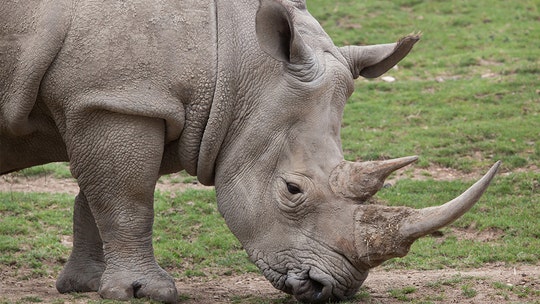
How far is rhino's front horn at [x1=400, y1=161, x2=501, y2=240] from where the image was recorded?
22.1 ft

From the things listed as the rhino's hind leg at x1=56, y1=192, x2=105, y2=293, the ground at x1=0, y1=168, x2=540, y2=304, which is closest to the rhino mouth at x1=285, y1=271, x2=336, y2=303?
the ground at x1=0, y1=168, x2=540, y2=304

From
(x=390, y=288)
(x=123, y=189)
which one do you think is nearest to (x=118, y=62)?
(x=123, y=189)

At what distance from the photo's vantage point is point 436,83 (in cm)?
1620

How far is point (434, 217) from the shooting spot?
6879 mm

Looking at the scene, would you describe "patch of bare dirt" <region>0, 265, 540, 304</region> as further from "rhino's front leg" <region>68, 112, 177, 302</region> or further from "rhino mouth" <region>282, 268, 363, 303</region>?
"rhino mouth" <region>282, 268, 363, 303</region>

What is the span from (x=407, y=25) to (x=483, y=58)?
227cm

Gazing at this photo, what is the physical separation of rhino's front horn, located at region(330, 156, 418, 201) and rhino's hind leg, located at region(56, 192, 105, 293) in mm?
2341

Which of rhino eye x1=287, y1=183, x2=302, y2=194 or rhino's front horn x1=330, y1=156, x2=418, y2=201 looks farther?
rhino eye x1=287, y1=183, x2=302, y2=194

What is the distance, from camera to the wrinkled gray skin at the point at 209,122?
7199 millimetres

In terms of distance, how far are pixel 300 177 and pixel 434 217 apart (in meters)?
0.94

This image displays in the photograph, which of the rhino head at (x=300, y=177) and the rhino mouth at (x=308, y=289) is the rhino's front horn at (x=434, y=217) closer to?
the rhino head at (x=300, y=177)

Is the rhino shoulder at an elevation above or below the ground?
above

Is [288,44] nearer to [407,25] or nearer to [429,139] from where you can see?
[429,139]

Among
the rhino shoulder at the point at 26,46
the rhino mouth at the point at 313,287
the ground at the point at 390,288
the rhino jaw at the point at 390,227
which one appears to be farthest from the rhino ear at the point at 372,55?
the rhino shoulder at the point at 26,46
